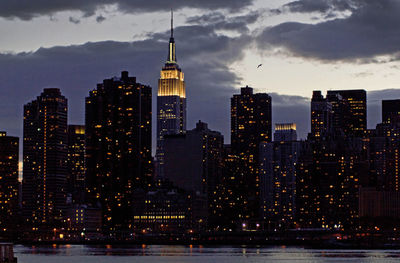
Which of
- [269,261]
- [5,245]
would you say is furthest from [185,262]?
[5,245]

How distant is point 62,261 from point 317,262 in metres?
51.4

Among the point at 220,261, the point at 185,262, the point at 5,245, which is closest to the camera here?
the point at 5,245

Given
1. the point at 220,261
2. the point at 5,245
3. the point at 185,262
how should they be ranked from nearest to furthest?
1. the point at 5,245
2. the point at 185,262
3. the point at 220,261

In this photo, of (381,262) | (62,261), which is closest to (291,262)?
(381,262)

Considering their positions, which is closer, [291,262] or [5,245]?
[5,245]

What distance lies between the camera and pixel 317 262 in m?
179

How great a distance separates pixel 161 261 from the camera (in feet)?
592

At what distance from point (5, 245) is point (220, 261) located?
126m

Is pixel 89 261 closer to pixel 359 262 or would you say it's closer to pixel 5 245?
pixel 359 262

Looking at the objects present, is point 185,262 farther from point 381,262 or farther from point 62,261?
point 381,262

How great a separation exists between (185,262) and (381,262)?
38.0 m

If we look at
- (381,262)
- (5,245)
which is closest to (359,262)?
(381,262)

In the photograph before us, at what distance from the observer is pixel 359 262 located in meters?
177

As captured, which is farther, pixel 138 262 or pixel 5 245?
pixel 138 262
